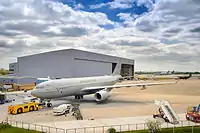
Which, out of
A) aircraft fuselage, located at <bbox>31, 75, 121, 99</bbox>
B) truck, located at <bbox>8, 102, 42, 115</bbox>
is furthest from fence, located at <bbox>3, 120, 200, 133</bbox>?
aircraft fuselage, located at <bbox>31, 75, 121, 99</bbox>

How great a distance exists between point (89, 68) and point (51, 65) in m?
21.2

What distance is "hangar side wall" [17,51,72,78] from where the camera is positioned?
99.2 m

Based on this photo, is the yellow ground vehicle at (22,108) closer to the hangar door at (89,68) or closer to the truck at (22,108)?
the truck at (22,108)

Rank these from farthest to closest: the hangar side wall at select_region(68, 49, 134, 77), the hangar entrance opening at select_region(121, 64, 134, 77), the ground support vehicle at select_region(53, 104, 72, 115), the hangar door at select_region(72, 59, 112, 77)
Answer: the hangar entrance opening at select_region(121, 64, 134, 77)
the hangar door at select_region(72, 59, 112, 77)
the hangar side wall at select_region(68, 49, 134, 77)
the ground support vehicle at select_region(53, 104, 72, 115)

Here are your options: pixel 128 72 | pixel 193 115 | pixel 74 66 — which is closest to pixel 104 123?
pixel 193 115

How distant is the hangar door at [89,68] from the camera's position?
102938 mm

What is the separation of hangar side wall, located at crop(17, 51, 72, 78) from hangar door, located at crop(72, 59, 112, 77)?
13.8ft

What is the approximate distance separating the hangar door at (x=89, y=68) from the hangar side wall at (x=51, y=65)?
4210 mm

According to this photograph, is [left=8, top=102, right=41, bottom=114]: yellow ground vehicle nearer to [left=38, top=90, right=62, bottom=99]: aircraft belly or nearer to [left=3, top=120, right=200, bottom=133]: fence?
[left=38, top=90, right=62, bottom=99]: aircraft belly

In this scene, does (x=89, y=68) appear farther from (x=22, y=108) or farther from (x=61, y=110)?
(x=61, y=110)

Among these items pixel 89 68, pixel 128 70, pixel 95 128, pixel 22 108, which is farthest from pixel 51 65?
pixel 128 70

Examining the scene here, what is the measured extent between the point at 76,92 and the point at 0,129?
Result: 75.8ft

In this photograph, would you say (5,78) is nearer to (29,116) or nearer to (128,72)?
(29,116)

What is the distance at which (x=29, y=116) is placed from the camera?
35.3 metres
